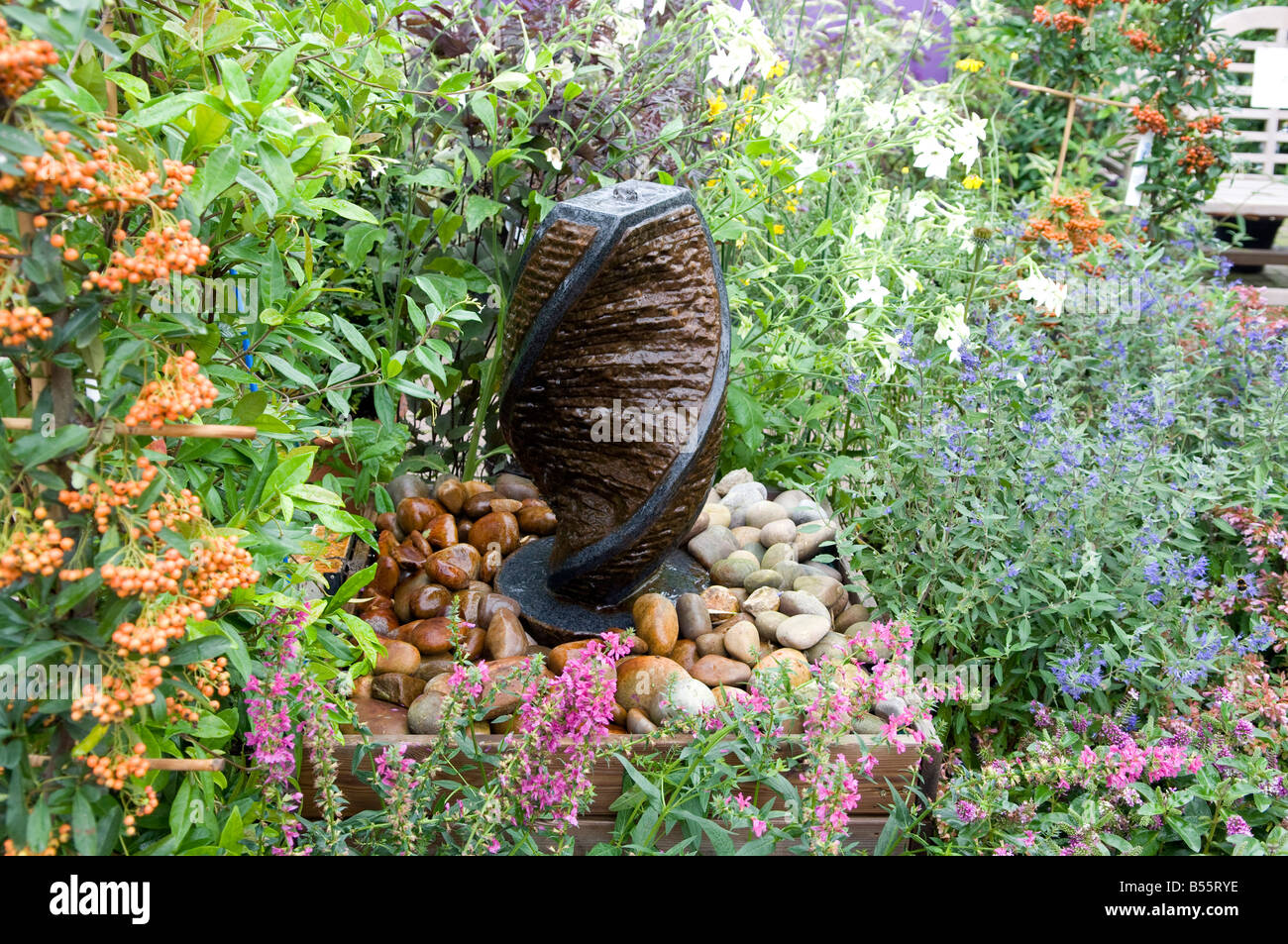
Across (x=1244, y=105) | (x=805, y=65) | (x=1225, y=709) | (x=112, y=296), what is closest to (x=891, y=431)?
(x=1225, y=709)

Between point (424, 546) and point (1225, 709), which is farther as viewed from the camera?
point (424, 546)

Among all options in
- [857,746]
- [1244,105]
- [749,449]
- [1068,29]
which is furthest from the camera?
[1244,105]

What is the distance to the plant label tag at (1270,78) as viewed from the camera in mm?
4352

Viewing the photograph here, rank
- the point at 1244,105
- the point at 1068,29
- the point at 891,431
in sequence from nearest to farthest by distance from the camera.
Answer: the point at 891,431 → the point at 1068,29 → the point at 1244,105

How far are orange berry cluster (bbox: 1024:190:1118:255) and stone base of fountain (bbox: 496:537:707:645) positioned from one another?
2057 millimetres

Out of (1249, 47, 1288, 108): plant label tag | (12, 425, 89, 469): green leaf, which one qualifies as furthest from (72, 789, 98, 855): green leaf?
(1249, 47, 1288, 108): plant label tag

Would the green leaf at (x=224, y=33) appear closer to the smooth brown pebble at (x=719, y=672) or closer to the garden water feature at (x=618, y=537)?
the garden water feature at (x=618, y=537)

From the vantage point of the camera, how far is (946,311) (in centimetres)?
254

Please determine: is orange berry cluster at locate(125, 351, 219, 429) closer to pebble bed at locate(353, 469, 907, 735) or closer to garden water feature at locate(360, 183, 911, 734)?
pebble bed at locate(353, 469, 907, 735)

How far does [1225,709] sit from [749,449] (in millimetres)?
1476

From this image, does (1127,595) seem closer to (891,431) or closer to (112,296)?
(891,431)

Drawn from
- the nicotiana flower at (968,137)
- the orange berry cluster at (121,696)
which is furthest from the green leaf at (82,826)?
the nicotiana flower at (968,137)

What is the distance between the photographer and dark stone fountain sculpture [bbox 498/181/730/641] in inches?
80.0

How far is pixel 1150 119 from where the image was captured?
4.54 metres
